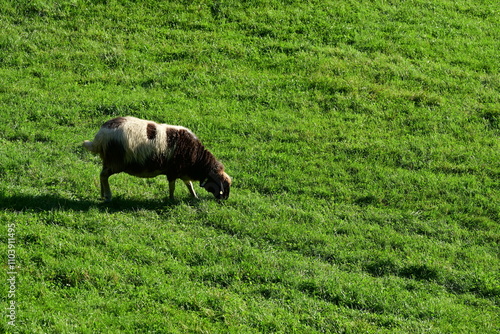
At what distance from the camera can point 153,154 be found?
13.9 m

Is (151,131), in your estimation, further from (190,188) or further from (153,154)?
(190,188)

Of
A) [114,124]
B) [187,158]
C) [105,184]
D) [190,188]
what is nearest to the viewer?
[114,124]

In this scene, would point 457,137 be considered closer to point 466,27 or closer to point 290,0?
point 466,27

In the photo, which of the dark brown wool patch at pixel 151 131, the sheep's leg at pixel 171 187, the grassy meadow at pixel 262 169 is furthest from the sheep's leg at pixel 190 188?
the dark brown wool patch at pixel 151 131

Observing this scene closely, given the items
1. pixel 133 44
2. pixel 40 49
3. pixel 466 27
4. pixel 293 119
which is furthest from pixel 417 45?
pixel 40 49

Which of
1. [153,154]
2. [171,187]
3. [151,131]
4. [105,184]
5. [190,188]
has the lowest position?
[190,188]

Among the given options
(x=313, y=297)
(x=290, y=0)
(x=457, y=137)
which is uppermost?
(x=290, y=0)

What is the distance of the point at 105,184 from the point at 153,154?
128 cm

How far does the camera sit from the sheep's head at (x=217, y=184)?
49.0 ft

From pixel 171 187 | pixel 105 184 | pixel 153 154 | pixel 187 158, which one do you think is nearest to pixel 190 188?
pixel 171 187

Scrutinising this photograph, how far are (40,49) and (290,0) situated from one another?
380 inches

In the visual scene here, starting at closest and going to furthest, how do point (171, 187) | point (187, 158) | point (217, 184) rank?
point (187, 158) → point (171, 187) → point (217, 184)

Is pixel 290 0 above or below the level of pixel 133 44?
above

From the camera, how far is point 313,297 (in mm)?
11805
